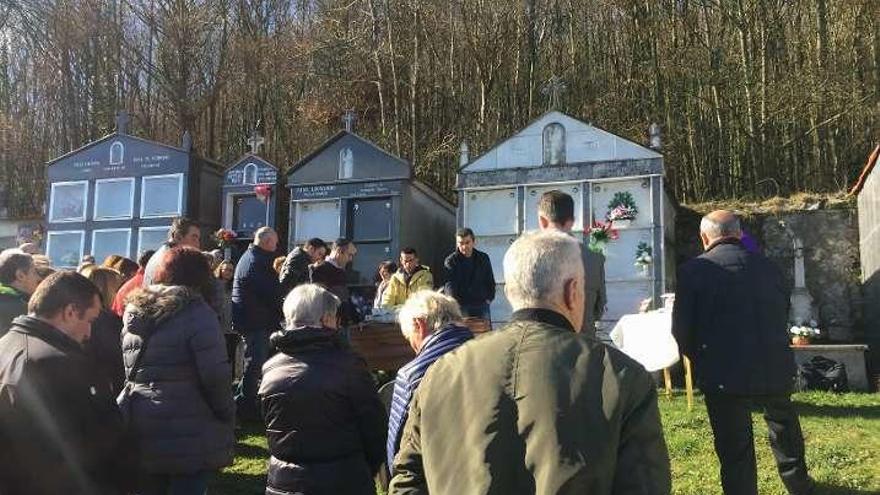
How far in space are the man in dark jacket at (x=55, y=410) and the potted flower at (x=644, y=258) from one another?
29.9 ft

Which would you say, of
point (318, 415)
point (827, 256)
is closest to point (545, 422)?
point (318, 415)

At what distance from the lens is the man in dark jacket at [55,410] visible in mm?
2770

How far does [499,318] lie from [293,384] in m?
8.55

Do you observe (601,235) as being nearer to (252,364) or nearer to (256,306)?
(256,306)

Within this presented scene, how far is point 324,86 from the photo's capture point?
2053 cm

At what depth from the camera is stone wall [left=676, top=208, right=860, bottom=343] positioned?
467 inches

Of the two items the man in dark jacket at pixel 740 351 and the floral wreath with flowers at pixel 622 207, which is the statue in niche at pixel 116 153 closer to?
the floral wreath with flowers at pixel 622 207

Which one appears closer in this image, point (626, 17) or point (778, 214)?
point (778, 214)

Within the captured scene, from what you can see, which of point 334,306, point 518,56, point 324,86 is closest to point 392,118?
point 324,86

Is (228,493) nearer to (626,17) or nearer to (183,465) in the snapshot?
(183,465)

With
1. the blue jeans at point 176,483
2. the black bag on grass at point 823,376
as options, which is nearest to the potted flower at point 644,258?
the black bag on grass at point 823,376

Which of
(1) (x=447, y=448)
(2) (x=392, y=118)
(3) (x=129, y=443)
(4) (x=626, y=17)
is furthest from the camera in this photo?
(2) (x=392, y=118)

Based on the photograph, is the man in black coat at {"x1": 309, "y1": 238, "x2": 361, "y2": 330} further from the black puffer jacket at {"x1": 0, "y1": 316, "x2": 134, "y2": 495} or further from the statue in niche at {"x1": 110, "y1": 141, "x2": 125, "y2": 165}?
the statue in niche at {"x1": 110, "y1": 141, "x2": 125, "y2": 165}

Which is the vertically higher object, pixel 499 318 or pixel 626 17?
pixel 626 17
